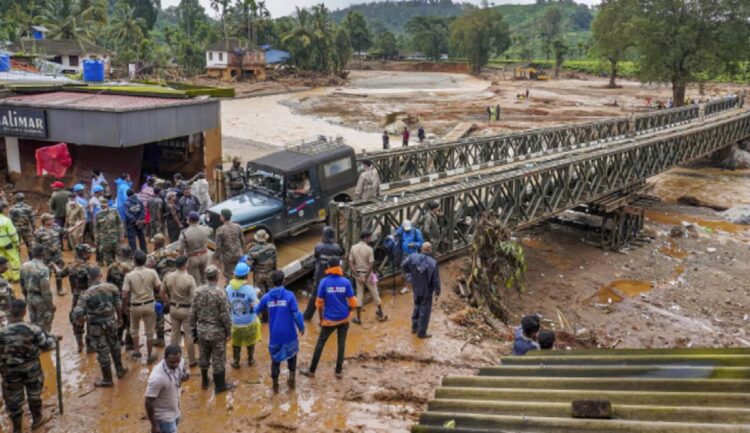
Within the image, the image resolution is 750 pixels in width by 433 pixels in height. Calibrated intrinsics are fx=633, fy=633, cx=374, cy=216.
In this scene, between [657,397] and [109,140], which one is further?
[109,140]

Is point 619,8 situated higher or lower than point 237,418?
higher

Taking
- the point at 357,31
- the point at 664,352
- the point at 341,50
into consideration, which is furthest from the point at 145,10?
the point at 664,352

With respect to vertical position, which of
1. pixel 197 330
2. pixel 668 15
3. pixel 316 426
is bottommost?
pixel 316 426

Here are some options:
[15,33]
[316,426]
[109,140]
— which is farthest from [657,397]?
[15,33]

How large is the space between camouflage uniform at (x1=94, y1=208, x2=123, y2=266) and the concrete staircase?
739cm

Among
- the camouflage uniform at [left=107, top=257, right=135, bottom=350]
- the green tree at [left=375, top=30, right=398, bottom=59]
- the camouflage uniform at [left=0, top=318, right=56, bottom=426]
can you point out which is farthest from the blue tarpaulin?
the camouflage uniform at [left=0, top=318, right=56, bottom=426]

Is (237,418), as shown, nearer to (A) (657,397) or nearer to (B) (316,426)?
(B) (316,426)

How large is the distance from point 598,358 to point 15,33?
67.3m

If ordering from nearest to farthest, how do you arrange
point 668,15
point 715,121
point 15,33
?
point 715,121
point 668,15
point 15,33

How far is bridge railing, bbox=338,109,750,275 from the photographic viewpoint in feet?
36.9

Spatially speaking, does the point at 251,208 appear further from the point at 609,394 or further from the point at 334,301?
the point at 609,394

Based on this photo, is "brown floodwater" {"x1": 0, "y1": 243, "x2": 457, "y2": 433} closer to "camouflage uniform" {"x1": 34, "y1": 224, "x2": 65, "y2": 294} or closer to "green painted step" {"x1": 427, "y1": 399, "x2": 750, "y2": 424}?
"camouflage uniform" {"x1": 34, "y1": 224, "x2": 65, "y2": 294}

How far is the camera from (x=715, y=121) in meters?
29.6

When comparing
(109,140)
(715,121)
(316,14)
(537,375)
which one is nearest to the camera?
(537,375)
